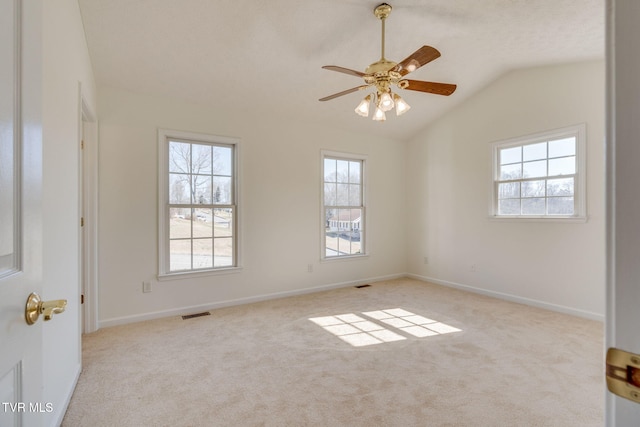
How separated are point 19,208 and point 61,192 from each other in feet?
4.87

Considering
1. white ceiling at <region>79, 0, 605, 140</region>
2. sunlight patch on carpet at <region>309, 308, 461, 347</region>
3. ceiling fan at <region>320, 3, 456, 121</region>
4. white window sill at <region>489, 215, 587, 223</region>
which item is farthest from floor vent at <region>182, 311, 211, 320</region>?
white window sill at <region>489, 215, 587, 223</region>

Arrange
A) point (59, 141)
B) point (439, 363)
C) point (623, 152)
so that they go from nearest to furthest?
point (623, 152) < point (59, 141) < point (439, 363)

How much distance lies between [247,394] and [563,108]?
4465 millimetres

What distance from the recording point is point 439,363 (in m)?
2.55

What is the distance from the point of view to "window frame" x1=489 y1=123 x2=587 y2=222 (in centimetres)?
360

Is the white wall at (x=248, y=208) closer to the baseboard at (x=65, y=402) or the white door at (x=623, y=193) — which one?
the baseboard at (x=65, y=402)

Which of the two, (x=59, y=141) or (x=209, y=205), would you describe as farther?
(x=209, y=205)

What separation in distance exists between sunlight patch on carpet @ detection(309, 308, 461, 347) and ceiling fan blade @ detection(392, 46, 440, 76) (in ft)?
7.86

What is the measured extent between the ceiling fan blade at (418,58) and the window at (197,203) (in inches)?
94.5

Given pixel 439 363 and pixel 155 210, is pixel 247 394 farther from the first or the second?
pixel 155 210

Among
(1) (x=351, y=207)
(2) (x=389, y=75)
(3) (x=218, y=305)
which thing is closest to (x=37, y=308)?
(2) (x=389, y=75)

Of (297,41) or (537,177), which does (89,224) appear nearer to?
(297,41)

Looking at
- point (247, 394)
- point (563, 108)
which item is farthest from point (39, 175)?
point (563, 108)

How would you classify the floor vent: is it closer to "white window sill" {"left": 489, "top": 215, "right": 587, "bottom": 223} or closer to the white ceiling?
the white ceiling
